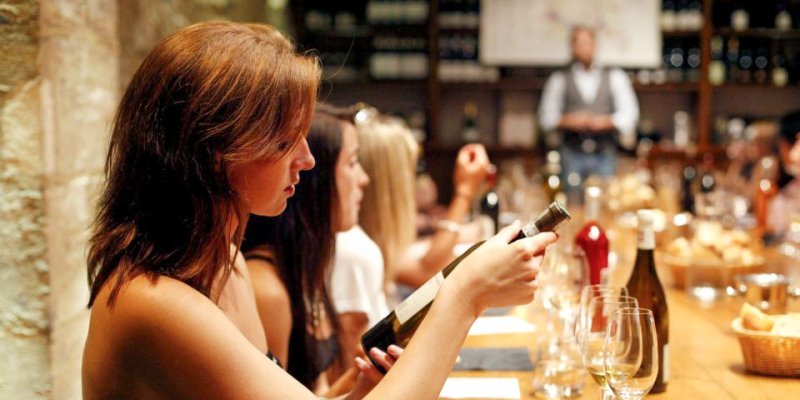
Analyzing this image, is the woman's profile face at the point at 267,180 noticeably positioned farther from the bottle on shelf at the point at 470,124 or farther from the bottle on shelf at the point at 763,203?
the bottle on shelf at the point at 470,124

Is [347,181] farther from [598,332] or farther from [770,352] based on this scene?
Answer: [770,352]

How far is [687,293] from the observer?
7.55ft

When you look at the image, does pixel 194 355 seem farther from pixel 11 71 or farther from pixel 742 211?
pixel 742 211

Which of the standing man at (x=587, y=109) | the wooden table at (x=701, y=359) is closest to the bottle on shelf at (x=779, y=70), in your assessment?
the standing man at (x=587, y=109)

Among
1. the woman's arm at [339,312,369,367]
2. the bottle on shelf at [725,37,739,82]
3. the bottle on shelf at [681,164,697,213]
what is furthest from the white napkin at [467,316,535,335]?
the bottle on shelf at [725,37,739,82]

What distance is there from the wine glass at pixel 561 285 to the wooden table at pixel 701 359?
13 centimetres

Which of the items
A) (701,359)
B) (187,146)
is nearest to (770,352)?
(701,359)

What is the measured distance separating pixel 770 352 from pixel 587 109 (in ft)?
16.5

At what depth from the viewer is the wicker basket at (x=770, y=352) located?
1.44 meters

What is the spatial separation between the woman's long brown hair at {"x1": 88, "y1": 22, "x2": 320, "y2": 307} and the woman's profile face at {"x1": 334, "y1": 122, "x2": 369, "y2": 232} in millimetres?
802

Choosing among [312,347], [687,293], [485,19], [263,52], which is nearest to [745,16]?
[485,19]

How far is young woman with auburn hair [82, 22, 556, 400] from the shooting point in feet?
3.52

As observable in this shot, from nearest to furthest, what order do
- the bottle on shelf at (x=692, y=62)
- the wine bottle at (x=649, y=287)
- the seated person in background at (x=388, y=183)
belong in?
the wine bottle at (x=649, y=287), the seated person in background at (x=388, y=183), the bottle on shelf at (x=692, y=62)

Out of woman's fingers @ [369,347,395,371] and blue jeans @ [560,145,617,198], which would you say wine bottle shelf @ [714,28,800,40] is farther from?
woman's fingers @ [369,347,395,371]
